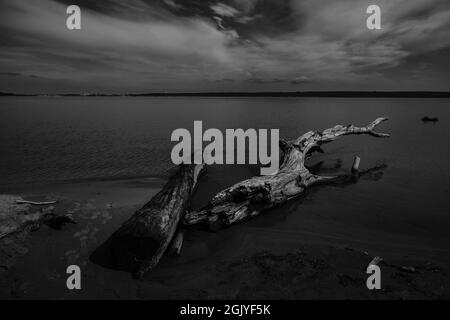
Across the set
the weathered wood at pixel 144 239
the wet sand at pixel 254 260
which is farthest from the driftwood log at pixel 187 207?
the wet sand at pixel 254 260

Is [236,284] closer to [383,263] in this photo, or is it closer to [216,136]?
[383,263]

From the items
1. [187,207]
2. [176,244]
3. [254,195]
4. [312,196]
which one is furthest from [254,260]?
[312,196]

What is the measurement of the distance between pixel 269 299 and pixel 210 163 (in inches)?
323

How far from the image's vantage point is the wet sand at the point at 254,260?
4.11 meters

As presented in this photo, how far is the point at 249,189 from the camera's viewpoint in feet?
21.4

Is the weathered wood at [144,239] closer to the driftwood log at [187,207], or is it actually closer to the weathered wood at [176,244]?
the driftwood log at [187,207]

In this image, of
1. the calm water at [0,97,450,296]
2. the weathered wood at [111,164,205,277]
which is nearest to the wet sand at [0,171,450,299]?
the calm water at [0,97,450,296]

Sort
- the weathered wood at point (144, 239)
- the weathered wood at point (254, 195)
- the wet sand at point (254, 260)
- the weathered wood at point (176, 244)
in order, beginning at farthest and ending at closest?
1. the weathered wood at point (254, 195)
2. the weathered wood at point (176, 244)
3. the weathered wood at point (144, 239)
4. the wet sand at point (254, 260)

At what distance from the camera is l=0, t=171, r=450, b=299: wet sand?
4.11 meters

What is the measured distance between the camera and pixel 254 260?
16.2 ft

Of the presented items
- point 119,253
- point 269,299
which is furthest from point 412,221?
point 119,253

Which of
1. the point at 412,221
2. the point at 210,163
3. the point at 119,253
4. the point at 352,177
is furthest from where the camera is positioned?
the point at 210,163

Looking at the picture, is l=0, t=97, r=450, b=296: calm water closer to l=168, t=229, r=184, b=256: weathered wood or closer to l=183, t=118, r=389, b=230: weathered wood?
l=168, t=229, r=184, b=256: weathered wood

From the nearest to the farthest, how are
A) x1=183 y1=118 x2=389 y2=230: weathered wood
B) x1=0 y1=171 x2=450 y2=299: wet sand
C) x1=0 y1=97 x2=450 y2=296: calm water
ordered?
x1=0 y1=171 x2=450 y2=299: wet sand, x1=0 y1=97 x2=450 y2=296: calm water, x1=183 y1=118 x2=389 y2=230: weathered wood
